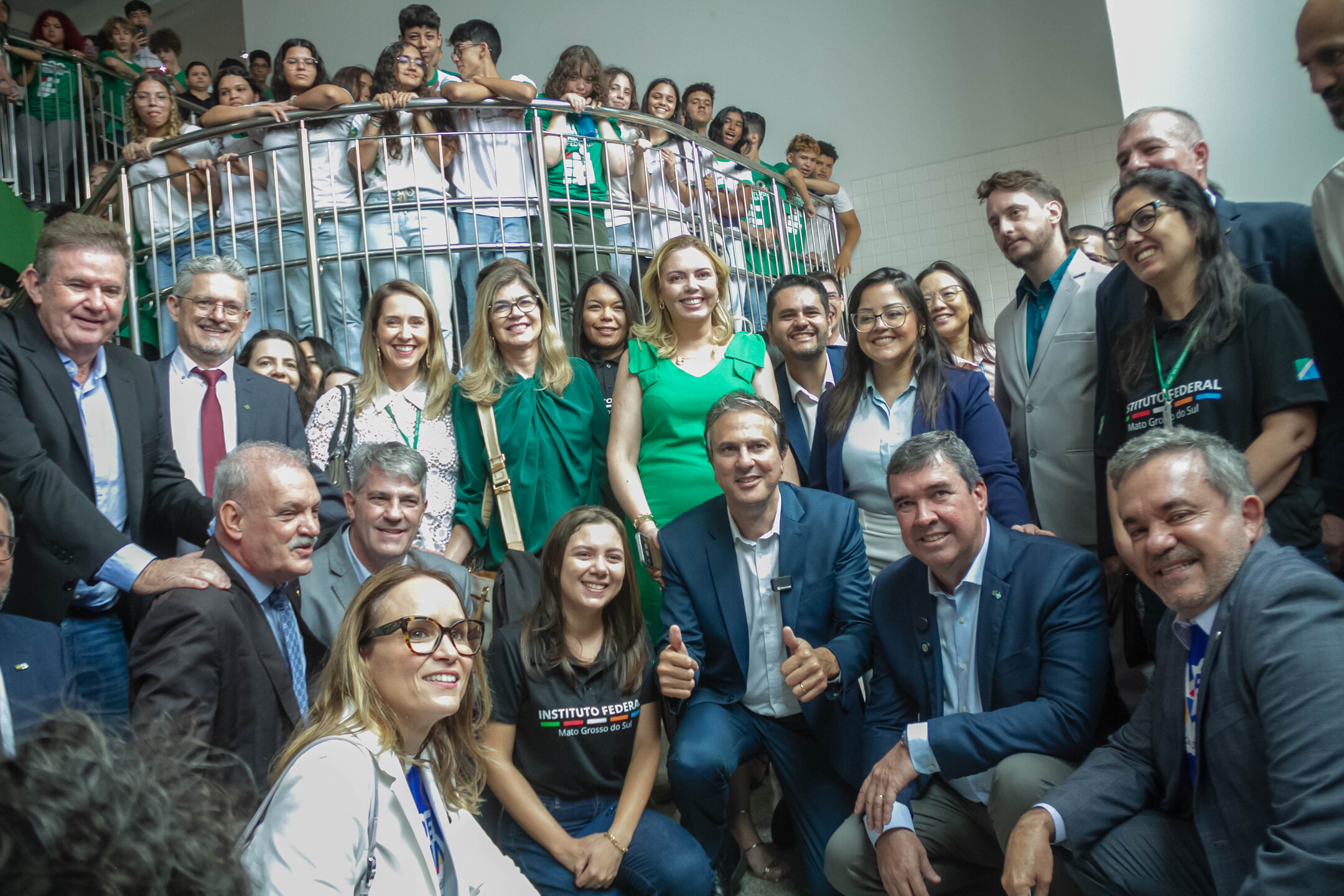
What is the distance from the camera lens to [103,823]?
0.74 meters

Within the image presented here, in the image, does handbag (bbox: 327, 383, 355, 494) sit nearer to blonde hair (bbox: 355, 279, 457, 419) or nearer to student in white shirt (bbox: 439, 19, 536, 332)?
blonde hair (bbox: 355, 279, 457, 419)

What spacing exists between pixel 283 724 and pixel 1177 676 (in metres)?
2.00

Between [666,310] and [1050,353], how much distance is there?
1268 millimetres

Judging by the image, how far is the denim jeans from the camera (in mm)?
5141

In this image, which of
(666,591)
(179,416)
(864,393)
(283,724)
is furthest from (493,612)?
(864,393)

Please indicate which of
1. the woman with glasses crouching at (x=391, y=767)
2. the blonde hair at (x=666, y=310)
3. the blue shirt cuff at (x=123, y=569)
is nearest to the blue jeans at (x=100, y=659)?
the blue shirt cuff at (x=123, y=569)

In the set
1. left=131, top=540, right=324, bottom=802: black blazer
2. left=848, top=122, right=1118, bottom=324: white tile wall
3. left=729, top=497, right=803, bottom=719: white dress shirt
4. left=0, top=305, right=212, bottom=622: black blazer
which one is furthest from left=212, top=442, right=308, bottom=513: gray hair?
left=848, top=122, right=1118, bottom=324: white tile wall

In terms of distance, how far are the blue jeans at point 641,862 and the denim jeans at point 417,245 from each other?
9.64 ft

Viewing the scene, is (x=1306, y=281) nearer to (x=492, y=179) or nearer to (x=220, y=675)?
(x=220, y=675)

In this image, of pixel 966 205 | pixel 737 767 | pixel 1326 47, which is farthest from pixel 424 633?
pixel 966 205

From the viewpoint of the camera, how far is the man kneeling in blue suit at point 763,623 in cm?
281

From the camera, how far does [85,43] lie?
316 inches

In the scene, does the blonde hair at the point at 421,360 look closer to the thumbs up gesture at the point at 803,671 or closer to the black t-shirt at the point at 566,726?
the black t-shirt at the point at 566,726

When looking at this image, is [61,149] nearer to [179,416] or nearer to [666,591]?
[179,416]
